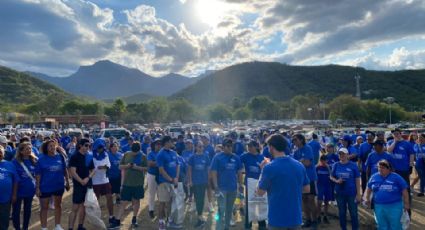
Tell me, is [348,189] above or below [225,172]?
below

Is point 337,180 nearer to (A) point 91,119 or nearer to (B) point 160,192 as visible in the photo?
(B) point 160,192

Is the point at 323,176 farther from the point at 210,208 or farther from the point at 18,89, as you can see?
the point at 18,89

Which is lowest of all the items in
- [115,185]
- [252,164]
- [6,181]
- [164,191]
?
[115,185]

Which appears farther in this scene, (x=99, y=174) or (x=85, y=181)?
(x=99, y=174)

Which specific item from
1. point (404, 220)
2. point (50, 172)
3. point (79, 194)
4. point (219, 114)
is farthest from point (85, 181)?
point (219, 114)

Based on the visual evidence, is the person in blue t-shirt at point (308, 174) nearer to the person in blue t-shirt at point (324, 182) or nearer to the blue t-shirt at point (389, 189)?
the person in blue t-shirt at point (324, 182)

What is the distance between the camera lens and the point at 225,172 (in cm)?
770

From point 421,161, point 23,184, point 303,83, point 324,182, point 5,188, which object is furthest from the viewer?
point 303,83

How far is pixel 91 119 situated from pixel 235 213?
282 feet

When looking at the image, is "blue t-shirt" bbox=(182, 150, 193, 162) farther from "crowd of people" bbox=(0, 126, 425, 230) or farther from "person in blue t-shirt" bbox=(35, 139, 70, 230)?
"person in blue t-shirt" bbox=(35, 139, 70, 230)

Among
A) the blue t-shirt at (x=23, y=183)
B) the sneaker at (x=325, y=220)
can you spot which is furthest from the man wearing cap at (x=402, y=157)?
the blue t-shirt at (x=23, y=183)

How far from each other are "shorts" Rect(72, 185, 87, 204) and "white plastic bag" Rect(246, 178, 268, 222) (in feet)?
10.8

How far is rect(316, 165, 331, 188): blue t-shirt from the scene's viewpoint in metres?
9.04

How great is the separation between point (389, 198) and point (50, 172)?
6135 mm
